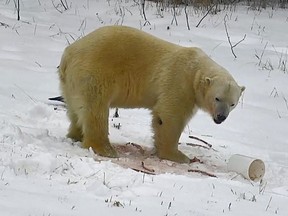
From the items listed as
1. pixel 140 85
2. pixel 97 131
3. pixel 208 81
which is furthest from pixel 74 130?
pixel 208 81

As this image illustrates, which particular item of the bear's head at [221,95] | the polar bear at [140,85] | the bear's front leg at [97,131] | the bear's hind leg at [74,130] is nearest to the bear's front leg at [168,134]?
the polar bear at [140,85]

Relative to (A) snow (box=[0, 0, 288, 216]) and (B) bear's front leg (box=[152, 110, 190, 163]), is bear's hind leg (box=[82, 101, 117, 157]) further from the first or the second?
(B) bear's front leg (box=[152, 110, 190, 163])

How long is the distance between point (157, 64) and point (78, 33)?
21.5 feet

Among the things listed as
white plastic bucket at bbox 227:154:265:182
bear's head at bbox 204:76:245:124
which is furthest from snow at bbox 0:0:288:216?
bear's head at bbox 204:76:245:124

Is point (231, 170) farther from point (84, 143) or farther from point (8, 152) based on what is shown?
point (8, 152)

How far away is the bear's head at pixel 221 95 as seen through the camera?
6191 millimetres

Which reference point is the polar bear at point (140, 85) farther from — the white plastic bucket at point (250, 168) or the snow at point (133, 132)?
the white plastic bucket at point (250, 168)

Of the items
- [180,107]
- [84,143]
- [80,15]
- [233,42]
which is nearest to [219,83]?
[180,107]

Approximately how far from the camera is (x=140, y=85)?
21.5ft

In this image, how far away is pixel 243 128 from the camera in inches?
325

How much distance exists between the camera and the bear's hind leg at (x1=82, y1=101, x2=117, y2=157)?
634cm

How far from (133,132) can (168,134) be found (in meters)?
0.99

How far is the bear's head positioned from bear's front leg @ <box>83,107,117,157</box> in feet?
3.40

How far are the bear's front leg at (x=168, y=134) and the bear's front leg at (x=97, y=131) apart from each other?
49 centimetres
